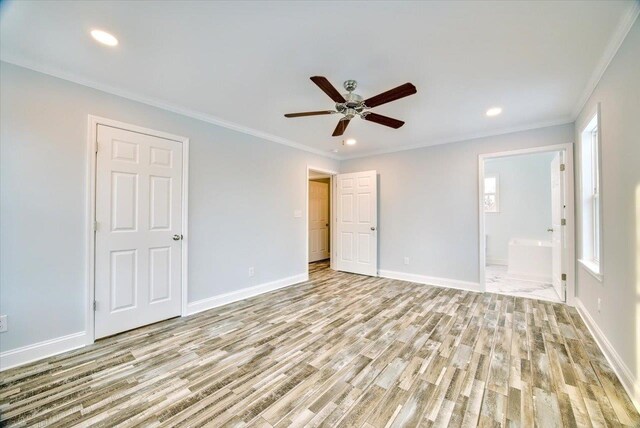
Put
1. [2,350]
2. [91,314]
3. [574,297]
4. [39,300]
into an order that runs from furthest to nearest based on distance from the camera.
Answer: [574,297], [91,314], [39,300], [2,350]

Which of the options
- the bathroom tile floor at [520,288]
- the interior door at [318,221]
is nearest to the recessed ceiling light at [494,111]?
the bathroom tile floor at [520,288]

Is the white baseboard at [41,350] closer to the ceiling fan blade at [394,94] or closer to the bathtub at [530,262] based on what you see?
the ceiling fan blade at [394,94]

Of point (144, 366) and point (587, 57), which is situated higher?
point (587, 57)

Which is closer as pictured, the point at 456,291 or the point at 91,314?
the point at 91,314

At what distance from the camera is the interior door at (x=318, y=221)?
655 centimetres

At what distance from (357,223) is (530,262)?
329cm

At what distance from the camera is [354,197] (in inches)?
205

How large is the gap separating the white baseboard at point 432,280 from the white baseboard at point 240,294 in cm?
158

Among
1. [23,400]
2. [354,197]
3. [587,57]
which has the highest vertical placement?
[587,57]

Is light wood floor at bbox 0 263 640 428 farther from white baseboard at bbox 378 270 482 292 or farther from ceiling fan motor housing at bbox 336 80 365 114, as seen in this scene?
ceiling fan motor housing at bbox 336 80 365 114

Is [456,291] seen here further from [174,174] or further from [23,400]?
[23,400]

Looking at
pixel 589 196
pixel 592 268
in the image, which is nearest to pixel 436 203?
pixel 589 196

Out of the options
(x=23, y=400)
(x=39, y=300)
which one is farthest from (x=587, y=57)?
(x=39, y=300)

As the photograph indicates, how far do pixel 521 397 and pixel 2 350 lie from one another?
12.6ft
